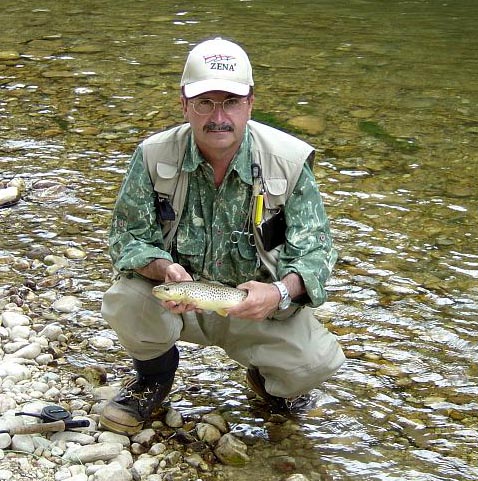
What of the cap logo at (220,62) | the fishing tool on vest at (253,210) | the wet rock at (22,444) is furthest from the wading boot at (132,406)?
the cap logo at (220,62)

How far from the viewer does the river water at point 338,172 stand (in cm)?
412

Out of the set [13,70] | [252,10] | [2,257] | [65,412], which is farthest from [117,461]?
[252,10]

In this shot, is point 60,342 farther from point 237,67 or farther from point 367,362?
point 237,67

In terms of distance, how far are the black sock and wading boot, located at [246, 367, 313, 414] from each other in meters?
0.34

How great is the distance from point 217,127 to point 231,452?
1272mm

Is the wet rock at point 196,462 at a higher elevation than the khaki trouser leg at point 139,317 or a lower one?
lower

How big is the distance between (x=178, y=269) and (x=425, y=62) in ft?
26.7

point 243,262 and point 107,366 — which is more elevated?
point 243,262

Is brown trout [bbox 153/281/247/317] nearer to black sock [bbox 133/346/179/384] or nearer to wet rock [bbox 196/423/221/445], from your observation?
black sock [bbox 133/346/179/384]

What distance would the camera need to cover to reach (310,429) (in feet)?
13.2

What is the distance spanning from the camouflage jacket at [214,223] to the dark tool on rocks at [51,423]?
25.9 inches

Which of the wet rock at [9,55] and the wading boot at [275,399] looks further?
the wet rock at [9,55]

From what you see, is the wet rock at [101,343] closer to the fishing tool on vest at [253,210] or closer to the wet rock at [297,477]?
the fishing tool on vest at [253,210]

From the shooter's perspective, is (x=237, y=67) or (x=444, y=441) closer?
(x=237, y=67)
